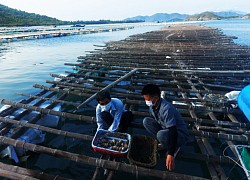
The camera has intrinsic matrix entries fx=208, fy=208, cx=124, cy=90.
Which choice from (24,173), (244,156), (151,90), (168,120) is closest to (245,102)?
(244,156)

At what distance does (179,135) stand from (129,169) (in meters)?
1.30

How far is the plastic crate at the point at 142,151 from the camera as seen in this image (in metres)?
4.66

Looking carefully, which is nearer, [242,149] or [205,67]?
[242,149]

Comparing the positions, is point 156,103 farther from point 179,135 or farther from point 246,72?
point 246,72

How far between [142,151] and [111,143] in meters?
0.78

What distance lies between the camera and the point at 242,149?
16.0ft

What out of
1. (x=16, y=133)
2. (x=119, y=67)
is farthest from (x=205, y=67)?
(x=16, y=133)

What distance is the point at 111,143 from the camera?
4926 mm

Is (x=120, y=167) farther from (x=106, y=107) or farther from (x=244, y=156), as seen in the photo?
(x=244, y=156)

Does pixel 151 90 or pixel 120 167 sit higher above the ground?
pixel 151 90

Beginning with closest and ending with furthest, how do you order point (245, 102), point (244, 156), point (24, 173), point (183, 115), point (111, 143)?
point (24, 173) → point (244, 156) → point (111, 143) → point (245, 102) → point (183, 115)

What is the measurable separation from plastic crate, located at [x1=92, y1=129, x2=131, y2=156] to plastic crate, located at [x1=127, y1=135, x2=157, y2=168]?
210 millimetres

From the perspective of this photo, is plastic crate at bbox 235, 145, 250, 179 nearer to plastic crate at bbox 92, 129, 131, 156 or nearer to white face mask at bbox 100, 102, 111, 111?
plastic crate at bbox 92, 129, 131, 156

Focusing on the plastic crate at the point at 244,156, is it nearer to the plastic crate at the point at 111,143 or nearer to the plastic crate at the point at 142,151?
the plastic crate at the point at 142,151
